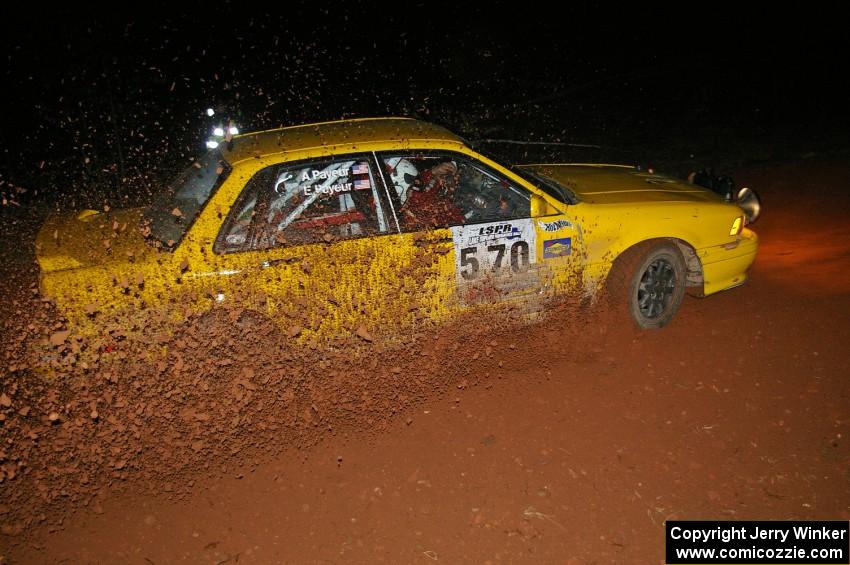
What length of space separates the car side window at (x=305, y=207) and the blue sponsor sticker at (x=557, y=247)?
111 cm

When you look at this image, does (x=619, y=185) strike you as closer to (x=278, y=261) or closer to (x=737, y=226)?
(x=737, y=226)

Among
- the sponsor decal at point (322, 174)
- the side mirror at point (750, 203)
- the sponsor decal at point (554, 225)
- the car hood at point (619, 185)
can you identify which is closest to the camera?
the sponsor decal at point (322, 174)

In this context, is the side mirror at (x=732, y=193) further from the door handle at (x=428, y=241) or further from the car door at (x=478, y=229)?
the door handle at (x=428, y=241)

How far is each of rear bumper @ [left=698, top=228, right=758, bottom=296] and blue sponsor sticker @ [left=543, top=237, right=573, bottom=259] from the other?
1144 mm

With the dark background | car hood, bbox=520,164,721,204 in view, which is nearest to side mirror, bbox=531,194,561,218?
car hood, bbox=520,164,721,204

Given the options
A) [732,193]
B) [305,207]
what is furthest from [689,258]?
[305,207]

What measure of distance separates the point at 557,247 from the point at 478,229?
59 centimetres

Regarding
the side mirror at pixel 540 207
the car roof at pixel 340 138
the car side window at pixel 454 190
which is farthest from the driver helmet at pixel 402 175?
the side mirror at pixel 540 207

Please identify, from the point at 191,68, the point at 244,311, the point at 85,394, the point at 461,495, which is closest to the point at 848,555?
the point at 461,495

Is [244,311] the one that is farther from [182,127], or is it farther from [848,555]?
[182,127]

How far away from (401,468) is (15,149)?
14.2 meters

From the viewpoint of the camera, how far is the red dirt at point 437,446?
2.76 metres

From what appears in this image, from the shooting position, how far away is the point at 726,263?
4473 mm
